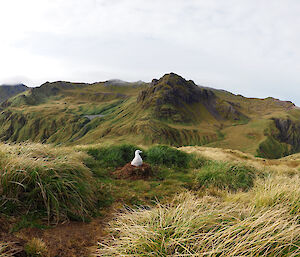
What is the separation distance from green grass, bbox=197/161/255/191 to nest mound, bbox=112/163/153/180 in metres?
1.64

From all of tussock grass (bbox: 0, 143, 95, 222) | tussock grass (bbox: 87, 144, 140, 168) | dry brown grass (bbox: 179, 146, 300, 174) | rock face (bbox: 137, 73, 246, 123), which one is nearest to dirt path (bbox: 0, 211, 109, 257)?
tussock grass (bbox: 0, 143, 95, 222)

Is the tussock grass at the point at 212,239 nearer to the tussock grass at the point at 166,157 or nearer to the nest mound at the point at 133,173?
the nest mound at the point at 133,173

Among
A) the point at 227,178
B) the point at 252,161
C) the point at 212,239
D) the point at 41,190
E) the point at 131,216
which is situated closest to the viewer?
the point at 212,239

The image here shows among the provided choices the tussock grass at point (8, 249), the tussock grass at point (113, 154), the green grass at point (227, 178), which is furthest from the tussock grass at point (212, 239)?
the tussock grass at point (113, 154)

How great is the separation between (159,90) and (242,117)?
77804mm

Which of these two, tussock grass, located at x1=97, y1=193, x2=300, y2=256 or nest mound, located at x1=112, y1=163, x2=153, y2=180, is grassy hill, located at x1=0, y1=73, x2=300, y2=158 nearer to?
nest mound, located at x1=112, y1=163, x2=153, y2=180

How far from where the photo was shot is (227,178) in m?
6.66

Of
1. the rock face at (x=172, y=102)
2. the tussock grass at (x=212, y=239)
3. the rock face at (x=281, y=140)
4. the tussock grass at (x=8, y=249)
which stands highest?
the rock face at (x=172, y=102)

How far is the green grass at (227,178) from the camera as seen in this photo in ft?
21.1

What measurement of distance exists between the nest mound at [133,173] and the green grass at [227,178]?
1.64 metres

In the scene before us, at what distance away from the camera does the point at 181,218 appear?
2963 millimetres

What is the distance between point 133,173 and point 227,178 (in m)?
2.86

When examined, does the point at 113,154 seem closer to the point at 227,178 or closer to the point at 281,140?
the point at 227,178

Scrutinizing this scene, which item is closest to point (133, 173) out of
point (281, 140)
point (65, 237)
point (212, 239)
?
point (65, 237)
